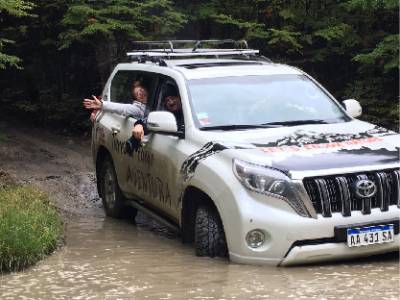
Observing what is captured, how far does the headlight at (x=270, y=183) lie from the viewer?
20.4ft

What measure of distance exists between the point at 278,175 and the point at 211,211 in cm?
78

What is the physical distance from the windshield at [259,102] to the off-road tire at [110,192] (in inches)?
83.6

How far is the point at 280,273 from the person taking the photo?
20.1ft

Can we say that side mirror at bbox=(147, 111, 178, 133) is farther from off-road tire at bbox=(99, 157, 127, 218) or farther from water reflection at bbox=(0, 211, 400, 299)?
off-road tire at bbox=(99, 157, 127, 218)

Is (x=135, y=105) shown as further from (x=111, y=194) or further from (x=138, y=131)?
(x=111, y=194)

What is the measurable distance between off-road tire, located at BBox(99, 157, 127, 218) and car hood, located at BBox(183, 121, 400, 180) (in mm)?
2593

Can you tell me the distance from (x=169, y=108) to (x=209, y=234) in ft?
6.06

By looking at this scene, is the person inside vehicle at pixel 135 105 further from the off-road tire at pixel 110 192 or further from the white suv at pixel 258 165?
the off-road tire at pixel 110 192

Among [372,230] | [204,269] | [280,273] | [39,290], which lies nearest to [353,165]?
[372,230]

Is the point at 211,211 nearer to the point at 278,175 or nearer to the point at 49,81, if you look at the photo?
the point at 278,175

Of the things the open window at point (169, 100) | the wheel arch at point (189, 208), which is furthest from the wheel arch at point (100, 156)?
the wheel arch at point (189, 208)

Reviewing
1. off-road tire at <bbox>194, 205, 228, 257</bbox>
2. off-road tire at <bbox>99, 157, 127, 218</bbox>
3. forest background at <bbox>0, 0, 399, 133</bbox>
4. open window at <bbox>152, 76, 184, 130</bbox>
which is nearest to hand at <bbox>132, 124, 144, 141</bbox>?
open window at <bbox>152, 76, 184, 130</bbox>

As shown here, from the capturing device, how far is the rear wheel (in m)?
9.44

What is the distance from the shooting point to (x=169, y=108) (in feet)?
26.6
